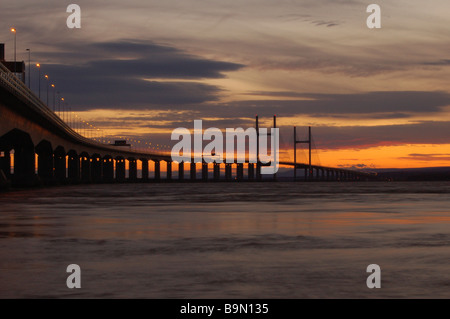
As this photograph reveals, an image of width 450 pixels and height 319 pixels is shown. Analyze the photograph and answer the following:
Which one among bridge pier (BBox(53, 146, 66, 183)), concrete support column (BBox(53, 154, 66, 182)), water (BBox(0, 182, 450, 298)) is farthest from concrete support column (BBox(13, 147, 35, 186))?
water (BBox(0, 182, 450, 298))

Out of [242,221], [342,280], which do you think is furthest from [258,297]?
[242,221]

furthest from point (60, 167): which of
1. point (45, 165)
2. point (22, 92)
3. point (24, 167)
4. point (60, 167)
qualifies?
point (22, 92)

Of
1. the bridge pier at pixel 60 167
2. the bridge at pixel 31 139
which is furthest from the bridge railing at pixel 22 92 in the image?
the bridge pier at pixel 60 167

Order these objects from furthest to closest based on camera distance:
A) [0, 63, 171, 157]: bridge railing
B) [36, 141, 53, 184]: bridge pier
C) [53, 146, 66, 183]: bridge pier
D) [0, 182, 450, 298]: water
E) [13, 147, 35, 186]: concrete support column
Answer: [53, 146, 66, 183]: bridge pier < [36, 141, 53, 184]: bridge pier < [13, 147, 35, 186]: concrete support column < [0, 63, 171, 157]: bridge railing < [0, 182, 450, 298]: water

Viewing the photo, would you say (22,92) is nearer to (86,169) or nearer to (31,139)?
(31,139)

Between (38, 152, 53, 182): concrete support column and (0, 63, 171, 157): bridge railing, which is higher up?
(0, 63, 171, 157): bridge railing

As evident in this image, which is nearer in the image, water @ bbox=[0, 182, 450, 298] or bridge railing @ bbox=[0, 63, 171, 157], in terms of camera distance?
water @ bbox=[0, 182, 450, 298]

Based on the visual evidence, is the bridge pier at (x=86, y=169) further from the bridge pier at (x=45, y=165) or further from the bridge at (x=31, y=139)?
the bridge pier at (x=45, y=165)

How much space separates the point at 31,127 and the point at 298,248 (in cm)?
7730

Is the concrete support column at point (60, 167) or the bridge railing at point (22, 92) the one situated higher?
the bridge railing at point (22, 92)

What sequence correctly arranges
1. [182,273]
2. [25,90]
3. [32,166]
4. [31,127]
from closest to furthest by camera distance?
1. [182,273]
2. [25,90]
3. [31,127]
4. [32,166]

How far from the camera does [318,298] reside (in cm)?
1192

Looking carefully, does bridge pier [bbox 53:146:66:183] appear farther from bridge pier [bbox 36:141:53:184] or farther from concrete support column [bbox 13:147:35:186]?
concrete support column [bbox 13:147:35:186]
